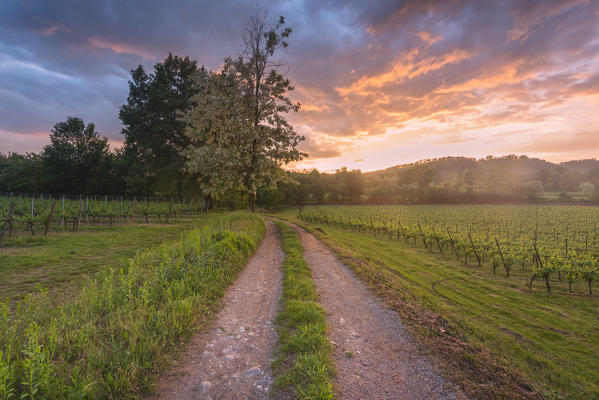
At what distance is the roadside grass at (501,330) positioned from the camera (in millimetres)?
4031

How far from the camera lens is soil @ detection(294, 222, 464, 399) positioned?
349cm

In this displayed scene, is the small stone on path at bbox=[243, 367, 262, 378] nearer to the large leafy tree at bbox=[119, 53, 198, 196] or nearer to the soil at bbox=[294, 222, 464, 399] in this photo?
the soil at bbox=[294, 222, 464, 399]

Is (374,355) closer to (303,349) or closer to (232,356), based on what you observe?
(303,349)

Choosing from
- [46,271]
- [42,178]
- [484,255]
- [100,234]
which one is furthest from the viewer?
[42,178]

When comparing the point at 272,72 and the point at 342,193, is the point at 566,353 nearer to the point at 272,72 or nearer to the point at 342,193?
the point at 272,72

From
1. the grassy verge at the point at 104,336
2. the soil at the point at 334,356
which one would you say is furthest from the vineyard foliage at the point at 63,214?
the soil at the point at 334,356

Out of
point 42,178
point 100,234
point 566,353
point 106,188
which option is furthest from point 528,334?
point 42,178

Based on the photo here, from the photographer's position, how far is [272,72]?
19.9 m

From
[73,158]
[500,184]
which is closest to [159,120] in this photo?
[73,158]

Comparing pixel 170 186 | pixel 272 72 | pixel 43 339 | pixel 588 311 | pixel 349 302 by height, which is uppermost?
pixel 272 72

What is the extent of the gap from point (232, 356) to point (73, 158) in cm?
6503

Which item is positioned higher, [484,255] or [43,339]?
[43,339]

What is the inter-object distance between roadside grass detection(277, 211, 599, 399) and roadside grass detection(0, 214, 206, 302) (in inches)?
351

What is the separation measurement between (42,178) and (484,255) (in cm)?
7390
